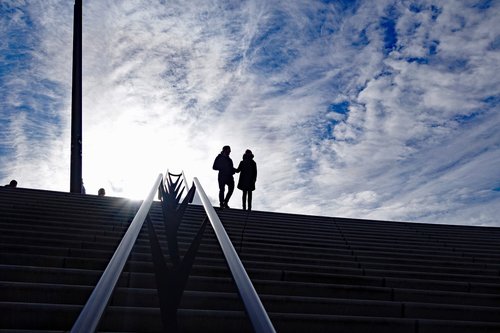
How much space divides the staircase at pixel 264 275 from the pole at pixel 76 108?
3.90m

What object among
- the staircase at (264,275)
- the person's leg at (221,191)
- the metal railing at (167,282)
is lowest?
the staircase at (264,275)

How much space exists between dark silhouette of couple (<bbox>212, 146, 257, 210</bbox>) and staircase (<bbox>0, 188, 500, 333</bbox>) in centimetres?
135

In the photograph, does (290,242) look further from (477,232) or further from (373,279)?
(477,232)

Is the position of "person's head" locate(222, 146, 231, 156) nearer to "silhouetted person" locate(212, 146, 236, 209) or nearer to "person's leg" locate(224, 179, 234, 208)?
"silhouetted person" locate(212, 146, 236, 209)

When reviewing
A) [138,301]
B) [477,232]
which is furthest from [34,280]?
[477,232]

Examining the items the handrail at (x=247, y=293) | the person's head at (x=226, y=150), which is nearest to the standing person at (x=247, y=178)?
the person's head at (x=226, y=150)

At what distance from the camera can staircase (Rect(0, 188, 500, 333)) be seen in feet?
8.27

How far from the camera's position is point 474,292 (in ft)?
12.4

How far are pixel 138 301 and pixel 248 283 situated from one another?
1.59 m

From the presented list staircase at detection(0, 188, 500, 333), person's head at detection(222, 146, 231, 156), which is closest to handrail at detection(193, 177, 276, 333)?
staircase at detection(0, 188, 500, 333)

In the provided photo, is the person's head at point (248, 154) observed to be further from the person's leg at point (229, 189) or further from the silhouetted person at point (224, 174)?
the person's leg at point (229, 189)

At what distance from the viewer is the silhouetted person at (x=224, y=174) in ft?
25.7

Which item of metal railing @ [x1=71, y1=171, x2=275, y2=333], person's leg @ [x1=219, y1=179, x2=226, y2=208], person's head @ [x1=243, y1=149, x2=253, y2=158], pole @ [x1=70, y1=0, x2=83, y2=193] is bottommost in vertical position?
metal railing @ [x1=71, y1=171, x2=275, y2=333]

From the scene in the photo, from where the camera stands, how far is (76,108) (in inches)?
436
